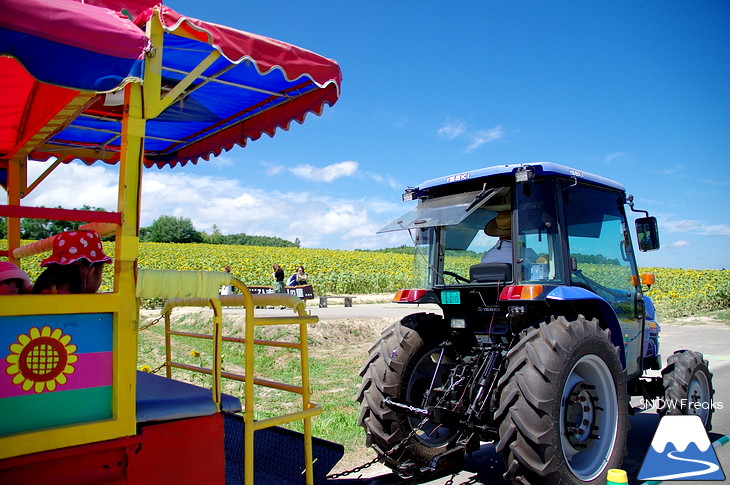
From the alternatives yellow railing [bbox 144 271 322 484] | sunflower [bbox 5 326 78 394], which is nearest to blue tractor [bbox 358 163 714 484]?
yellow railing [bbox 144 271 322 484]

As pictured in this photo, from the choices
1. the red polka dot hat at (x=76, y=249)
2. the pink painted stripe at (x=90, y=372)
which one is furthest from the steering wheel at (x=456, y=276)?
the pink painted stripe at (x=90, y=372)

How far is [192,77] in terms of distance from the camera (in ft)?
9.11

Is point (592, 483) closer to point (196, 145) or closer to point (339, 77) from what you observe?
point (339, 77)

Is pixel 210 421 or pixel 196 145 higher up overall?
pixel 196 145

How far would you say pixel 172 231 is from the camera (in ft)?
172

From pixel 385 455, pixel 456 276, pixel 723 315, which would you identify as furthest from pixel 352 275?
pixel 385 455

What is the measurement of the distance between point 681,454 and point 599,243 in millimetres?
1952

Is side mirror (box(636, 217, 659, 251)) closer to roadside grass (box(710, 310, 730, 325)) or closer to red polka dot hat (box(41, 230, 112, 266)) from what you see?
red polka dot hat (box(41, 230, 112, 266))

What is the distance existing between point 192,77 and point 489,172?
248 cm

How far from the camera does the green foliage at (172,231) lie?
50938mm

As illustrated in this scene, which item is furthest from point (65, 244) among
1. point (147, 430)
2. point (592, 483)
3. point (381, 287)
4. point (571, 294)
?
point (381, 287)

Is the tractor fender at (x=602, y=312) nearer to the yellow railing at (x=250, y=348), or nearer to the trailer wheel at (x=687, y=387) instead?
the trailer wheel at (x=687, y=387)

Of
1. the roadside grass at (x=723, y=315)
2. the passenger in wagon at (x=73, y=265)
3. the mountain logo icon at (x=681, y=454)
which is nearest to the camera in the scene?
the passenger in wagon at (x=73, y=265)

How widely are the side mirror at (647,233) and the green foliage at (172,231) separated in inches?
1948
